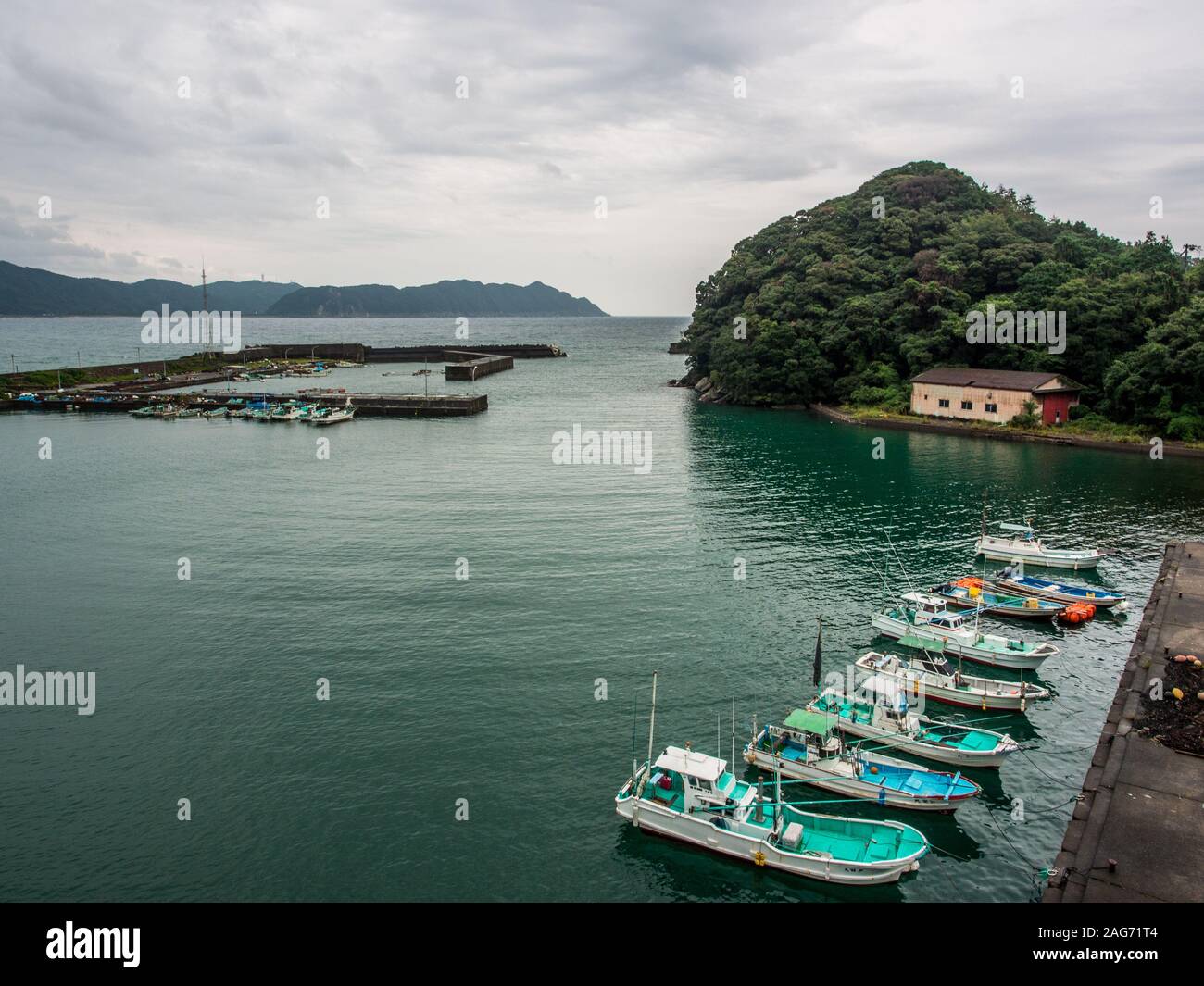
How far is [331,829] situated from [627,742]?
34.7ft

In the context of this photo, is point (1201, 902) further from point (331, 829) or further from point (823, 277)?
point (823, 277)

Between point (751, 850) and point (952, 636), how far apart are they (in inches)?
721

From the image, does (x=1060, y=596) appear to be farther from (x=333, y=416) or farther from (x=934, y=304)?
(x=333, y=416)

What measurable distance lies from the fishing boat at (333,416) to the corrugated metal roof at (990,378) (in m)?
71.3

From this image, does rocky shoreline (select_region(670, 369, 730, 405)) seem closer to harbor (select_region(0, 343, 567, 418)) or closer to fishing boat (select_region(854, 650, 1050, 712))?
harbor (select_region(0, 343, 567, 418))

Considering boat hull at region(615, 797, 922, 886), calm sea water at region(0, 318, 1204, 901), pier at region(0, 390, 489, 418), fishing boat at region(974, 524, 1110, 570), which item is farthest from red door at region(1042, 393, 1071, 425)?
boat hull at region(615, 797, 922, 886)

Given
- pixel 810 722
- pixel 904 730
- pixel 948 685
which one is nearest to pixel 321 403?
pixel 948 685

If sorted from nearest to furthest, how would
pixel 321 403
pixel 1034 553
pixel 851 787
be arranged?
pixel 851 787, pixel 1034 553, pixel 321 403

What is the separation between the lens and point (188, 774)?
1113 inches

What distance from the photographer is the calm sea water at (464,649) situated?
24.8 m

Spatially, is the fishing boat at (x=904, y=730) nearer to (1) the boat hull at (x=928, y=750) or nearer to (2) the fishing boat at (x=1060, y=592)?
(1) the boat hull at (x=928, y=750)

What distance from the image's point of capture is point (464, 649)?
37375 mm
